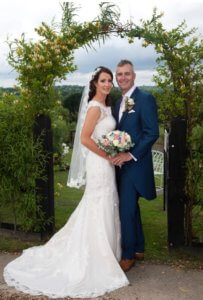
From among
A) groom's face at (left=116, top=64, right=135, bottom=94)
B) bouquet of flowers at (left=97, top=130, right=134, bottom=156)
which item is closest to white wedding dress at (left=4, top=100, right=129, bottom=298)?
bouquet of flowers at (left=97, top=130, right=134, bottom=156)

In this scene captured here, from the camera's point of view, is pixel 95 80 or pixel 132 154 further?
pixel 95 80

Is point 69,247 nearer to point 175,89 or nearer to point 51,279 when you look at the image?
point 51,279

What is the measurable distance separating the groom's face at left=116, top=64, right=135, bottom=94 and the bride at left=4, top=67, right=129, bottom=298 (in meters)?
0.12

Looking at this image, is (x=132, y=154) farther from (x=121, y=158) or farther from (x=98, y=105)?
(x=98, y=105)

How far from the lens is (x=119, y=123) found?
5152mm

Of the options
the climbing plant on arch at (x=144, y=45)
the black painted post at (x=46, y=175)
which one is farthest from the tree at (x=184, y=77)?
the black painted post at (x=46, y=175)

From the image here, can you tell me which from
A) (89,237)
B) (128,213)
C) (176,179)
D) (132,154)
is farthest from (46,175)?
(176,179)

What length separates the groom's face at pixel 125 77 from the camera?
197 inches

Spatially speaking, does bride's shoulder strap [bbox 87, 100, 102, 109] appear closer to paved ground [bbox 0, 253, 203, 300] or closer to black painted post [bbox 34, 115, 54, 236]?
black painted post [bbox 34, 115, 54, 236]

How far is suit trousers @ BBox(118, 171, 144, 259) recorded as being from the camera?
5156 millimetres

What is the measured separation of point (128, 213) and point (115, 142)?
934 millimetres

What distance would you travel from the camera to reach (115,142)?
15.7 feet

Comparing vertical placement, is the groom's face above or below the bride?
above

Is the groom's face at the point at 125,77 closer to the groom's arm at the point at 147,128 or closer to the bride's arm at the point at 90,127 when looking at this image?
the groom's arm at the point at 147,128
